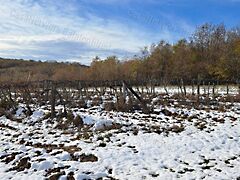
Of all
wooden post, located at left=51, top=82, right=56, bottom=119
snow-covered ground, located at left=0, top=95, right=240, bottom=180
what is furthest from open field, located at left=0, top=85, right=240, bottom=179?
wooden post, located at left=51, top=82, right=56, bottom=119

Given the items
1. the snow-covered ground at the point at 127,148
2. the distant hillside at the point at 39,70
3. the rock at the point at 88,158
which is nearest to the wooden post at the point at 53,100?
the snow-covered ground at the point at 127,148

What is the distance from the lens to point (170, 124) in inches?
470

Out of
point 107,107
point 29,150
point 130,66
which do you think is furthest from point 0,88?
point 130,66

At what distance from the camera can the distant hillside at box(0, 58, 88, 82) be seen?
70081 millimetres

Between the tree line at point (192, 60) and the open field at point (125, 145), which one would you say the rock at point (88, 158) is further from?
the tree line at point (192, 60)

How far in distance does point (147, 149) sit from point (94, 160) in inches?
68.0

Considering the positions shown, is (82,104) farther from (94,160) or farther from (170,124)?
(94,160)

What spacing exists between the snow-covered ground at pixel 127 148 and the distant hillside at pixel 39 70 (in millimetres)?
54229

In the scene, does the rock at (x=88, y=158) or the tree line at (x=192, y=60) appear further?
the tree line at (x=192, y=60)

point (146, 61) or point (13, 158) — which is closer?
point (13, 158)

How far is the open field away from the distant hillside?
2101 inches

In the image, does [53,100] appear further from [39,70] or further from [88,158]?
[39,70]

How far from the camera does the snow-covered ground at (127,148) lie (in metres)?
6.89

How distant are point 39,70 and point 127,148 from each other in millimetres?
91527
